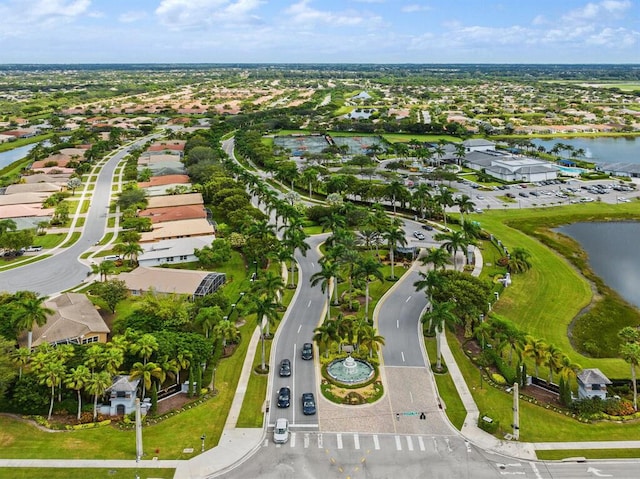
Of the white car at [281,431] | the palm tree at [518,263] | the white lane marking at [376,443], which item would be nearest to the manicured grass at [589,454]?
the white lane marking at [376,443]

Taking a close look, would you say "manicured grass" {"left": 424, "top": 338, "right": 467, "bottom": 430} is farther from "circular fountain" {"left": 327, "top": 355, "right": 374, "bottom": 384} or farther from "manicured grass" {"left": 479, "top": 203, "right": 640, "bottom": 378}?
"manicured grass" {"left": 479, "top": 203, "right": 640, "bottom": 378}

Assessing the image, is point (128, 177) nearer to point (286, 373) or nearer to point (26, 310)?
point (26, 310)

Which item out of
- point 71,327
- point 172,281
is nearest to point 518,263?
point 172,281

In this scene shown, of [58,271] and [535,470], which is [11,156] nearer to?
[58,271]

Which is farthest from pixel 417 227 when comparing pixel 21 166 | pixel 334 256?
pixel 21 166

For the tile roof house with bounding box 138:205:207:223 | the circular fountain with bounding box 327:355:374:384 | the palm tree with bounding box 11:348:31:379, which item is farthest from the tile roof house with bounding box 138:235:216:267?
the circular fountain with bounding box 327:355:374:384

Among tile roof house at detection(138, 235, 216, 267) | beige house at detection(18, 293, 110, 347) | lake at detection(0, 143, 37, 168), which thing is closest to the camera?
beige house at detection(18, 293, 110, 347)
